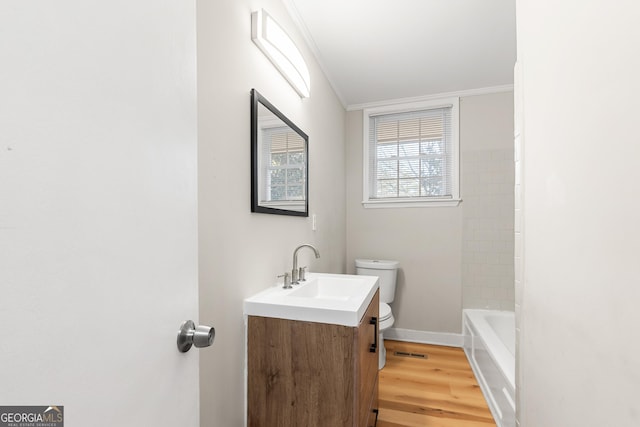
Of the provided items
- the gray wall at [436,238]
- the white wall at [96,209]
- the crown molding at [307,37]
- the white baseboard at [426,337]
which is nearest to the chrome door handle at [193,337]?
the white wall at [96,209]

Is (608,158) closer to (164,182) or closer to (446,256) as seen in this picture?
(164,182)

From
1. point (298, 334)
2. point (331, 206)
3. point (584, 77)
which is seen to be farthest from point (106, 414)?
point (331, 206)

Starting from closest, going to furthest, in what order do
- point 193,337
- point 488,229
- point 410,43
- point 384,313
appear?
point 193,337 < point 410,43 < point 384,313 < point 488,229

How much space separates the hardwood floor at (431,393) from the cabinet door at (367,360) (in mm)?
400

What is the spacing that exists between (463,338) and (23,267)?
3.19m

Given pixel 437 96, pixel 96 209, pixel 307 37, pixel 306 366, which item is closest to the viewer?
pixel 96 209

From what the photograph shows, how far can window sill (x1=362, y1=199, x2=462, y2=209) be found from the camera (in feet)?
9.32

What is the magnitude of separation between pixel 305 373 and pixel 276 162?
1.01 m

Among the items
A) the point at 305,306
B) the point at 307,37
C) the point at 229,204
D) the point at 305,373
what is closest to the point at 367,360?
the point at 305,373

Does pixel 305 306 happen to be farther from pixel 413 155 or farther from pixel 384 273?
pixel 413 155

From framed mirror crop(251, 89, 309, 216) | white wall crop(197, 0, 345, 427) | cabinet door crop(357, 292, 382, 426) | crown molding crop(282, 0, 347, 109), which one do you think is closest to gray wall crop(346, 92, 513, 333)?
crown molding crop(282, 0, 347, 109)

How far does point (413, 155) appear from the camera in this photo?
2.99 meters

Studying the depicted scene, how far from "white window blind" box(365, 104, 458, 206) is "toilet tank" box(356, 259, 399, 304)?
702 mm

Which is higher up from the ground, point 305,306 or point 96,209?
point 96,209
